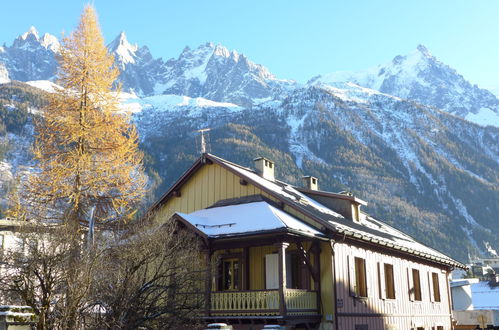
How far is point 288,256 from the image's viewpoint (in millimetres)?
22250

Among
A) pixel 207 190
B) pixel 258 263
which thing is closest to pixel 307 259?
pixel 258 263

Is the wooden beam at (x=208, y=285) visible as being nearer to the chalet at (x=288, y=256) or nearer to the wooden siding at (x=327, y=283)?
the chalet at (x=288, y=256)

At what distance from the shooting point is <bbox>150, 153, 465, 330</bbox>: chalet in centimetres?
1991

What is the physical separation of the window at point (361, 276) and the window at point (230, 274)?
5.08 m

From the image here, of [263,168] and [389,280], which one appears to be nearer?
[389,280]

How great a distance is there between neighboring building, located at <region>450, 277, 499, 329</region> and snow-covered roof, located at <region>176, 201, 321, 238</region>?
26004mm

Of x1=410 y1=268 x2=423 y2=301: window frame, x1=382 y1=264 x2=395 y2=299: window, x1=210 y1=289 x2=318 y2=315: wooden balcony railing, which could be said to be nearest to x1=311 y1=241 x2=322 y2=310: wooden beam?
x1=210 y1=289 x2=318 y2=315: wooden balcony railing

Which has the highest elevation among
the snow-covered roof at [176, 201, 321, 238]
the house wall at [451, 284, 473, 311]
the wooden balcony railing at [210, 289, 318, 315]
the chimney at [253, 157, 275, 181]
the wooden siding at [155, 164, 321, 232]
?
the chimney at [253, 157, 275, 181]

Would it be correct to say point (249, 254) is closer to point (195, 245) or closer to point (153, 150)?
point (195, 245)

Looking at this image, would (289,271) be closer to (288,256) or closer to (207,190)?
(288,256)

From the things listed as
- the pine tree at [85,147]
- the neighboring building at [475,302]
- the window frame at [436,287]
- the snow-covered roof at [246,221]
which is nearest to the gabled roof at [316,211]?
the snow-covered roof at [246,221]

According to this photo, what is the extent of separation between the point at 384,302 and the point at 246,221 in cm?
852

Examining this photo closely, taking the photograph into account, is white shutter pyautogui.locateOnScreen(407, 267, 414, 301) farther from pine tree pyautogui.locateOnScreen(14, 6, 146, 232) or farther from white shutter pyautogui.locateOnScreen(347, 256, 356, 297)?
pine tree pyautogui.locateOnScreen(14, 6, 146, 232)

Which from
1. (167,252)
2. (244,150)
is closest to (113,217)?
(167,252)
